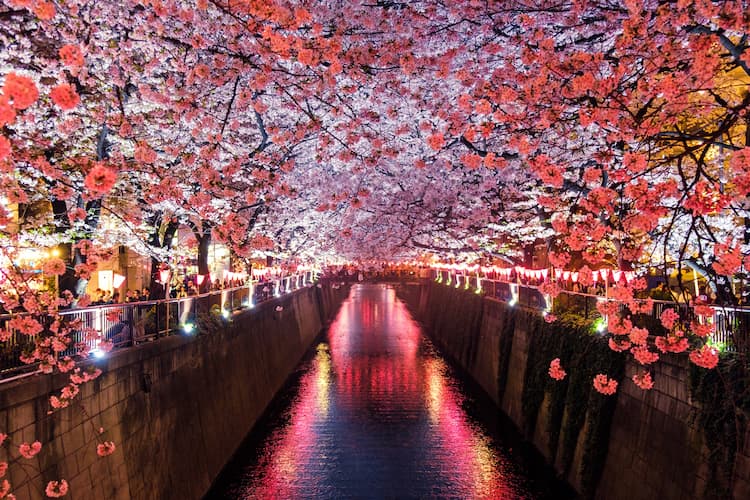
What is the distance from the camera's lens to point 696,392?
915 centimetres

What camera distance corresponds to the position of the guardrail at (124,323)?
7598 millimetres

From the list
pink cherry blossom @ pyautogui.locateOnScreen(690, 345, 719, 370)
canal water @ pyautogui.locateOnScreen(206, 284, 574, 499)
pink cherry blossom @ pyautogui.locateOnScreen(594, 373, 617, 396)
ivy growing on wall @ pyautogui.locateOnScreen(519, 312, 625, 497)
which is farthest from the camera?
canal water @ pyautogui.locateOnScreen(206, 284, 574, 499)

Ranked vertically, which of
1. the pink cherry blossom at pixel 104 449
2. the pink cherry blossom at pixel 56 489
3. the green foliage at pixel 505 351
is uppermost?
the pink cherry blossom at pixel 104 449

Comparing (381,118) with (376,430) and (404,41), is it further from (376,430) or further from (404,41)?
(376,430)

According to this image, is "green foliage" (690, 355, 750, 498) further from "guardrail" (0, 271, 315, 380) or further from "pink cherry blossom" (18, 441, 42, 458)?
"guardrail" (0, 271, 315, 380)

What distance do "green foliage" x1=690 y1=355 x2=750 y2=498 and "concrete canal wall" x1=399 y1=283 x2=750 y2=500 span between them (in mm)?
41

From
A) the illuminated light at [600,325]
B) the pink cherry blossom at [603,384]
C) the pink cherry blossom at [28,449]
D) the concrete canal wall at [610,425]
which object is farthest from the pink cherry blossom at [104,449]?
the illuminated light at [600,325]

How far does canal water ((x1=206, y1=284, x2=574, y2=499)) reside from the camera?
Answer: 1541cm

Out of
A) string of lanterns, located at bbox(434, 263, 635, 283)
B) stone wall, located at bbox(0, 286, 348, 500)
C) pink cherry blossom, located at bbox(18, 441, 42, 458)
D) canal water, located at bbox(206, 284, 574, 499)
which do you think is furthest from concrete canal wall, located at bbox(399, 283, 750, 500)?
stone wall, located at bbox(0, 286, 348, 500)

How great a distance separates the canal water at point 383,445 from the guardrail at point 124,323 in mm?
4465

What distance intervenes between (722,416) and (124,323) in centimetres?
980

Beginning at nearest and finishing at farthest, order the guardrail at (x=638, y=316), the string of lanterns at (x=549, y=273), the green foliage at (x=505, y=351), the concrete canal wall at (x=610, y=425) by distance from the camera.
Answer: the guardrail at (x=638, y=316) → the concrete canal wall at (x=610, y=425) → the string of lanterns at (x=549, y=273) → the green foliage at (x=505, y=351)

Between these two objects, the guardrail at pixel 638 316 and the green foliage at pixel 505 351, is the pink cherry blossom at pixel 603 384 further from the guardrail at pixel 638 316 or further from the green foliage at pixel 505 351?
the green foliage at pixel 505 351

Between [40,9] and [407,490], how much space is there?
44.0ft
